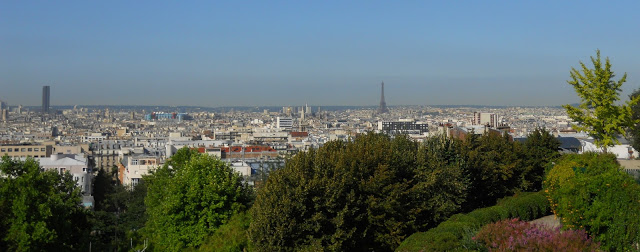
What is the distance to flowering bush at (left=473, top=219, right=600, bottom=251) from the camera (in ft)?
29.9

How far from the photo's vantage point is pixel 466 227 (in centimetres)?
1127

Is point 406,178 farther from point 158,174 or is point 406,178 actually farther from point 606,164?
point 158,174

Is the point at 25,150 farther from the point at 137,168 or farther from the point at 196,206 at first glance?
the point at 196,206

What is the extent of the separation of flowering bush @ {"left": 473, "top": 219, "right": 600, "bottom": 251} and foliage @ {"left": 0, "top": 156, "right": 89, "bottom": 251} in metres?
10.1

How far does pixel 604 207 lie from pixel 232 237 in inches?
293

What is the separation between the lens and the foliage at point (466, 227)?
10.4 meters

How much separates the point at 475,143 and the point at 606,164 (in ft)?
16.3

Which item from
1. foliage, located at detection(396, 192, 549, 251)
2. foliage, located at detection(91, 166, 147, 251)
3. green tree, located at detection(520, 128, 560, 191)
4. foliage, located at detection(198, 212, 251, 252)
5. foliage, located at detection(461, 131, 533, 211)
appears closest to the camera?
foliage, located at detection(396, 192, 549, 251)

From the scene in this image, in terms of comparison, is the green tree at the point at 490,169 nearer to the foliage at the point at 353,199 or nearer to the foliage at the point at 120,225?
the foliage at the point at 353,199

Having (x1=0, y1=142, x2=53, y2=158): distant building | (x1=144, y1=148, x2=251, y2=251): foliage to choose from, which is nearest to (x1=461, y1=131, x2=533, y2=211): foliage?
(x1=144, y1=148, x2=251, y2=251): foliage

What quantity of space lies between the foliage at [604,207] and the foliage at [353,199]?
9.41 ft

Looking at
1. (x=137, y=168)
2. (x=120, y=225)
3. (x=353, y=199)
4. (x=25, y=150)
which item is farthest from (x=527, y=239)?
(x=25, y=150)

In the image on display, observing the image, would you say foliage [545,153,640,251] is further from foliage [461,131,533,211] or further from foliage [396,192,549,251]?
foliage [461,131,533,211]

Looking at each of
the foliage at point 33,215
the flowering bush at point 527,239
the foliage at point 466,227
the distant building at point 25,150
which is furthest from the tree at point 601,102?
the distant building at point 25,150
